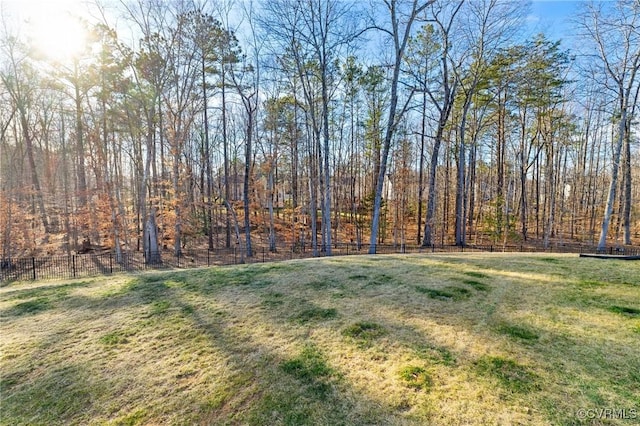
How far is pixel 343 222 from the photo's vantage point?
83.7ft

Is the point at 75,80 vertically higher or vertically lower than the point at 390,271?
higher

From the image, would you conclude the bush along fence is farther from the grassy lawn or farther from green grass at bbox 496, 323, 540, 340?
green grass at bbox 496, 323, 540, 340

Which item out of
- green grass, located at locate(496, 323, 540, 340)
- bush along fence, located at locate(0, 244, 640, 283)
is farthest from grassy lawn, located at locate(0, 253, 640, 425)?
bush along fence, located at locate(0, 244, 640, 283)

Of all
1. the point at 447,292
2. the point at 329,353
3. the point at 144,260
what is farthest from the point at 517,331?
the point at 144,260

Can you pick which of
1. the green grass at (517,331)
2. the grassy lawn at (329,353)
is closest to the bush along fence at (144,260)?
the grassy lawn at (329,353)

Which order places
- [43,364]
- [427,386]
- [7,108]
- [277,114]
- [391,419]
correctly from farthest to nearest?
[277,114], [7,108], [43,364], [427,386], [391,419]

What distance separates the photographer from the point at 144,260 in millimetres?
15602

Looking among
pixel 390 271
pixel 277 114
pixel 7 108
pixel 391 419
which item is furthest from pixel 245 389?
pixel 7 108

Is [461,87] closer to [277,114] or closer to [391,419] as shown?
[277,114]

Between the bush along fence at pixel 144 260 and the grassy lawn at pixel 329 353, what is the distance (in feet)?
29.7

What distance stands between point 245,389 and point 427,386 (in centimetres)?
163

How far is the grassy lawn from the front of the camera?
7.62 ft

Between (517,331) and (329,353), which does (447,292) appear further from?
(329,353)

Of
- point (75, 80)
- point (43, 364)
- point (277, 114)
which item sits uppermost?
point (75, 80)
